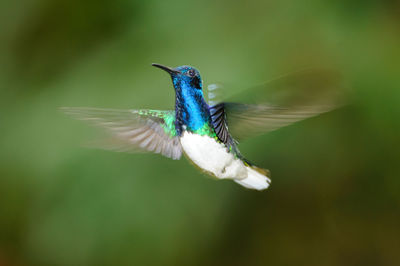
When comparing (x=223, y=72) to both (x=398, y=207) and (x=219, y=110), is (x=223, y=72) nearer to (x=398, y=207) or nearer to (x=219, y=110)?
(x=398, y=207)

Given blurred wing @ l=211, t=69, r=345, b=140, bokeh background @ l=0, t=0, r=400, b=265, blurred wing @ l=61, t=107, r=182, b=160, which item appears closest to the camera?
blurred wing @ l=211, t=69, r=345, b=140

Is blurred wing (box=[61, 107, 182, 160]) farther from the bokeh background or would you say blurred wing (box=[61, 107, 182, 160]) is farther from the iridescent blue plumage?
the bokeh background

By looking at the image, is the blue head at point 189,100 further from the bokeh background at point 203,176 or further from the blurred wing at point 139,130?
the bokeh background at point 203,176

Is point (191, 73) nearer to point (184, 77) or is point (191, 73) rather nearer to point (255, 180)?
point (184, 77)

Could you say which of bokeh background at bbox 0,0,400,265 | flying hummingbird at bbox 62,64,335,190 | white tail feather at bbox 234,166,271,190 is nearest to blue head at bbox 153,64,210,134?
flying hummingbird at bbox 62,64,335,190

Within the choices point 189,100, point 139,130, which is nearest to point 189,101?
point 189,100

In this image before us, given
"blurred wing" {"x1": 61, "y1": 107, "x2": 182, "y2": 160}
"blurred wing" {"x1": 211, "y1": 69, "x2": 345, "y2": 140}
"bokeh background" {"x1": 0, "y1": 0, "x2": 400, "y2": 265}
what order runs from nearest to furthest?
Answer: 1. "blurred wing" {"x1": 211, "y1": 69, "x2": 345, "y2": 140}
2. "blurred wing" {"x1": 61, "y1": 107, "x2": 182, "y2": 160}
3. "bokeh background" {"x1": 0, "y1": 0, "x2": 400, "y2": 265}

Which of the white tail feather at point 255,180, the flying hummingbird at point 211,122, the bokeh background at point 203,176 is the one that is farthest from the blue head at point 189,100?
the bokeh background at point 203,176

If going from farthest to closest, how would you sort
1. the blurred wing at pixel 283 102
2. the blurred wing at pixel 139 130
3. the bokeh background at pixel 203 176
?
the bokeh background at pixel 203 176 → the blurred wing at pixel 139 130 → the blurred wing at pixel 283 102
